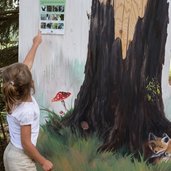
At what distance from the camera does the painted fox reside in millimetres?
3062

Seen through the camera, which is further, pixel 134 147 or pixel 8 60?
pixel 8 60

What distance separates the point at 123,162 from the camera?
320cm

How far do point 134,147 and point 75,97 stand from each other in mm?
600

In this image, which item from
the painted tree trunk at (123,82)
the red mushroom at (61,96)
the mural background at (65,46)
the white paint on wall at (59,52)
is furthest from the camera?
the red mushroom at (61,96)

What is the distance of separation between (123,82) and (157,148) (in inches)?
20.3

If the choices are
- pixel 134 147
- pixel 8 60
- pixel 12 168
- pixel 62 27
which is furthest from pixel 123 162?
pixel 8 60

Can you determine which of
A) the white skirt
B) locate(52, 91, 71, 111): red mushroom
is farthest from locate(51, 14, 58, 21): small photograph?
the white skirt

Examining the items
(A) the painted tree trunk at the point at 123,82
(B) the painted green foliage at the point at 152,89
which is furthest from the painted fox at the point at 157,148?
(B) the painted green foliage at the point at 152,89

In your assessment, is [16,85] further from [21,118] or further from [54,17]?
[54,17]

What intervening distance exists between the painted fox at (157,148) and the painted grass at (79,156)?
5cm

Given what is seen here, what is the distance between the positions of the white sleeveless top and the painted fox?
80 cm

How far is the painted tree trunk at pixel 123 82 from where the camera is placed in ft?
10.0

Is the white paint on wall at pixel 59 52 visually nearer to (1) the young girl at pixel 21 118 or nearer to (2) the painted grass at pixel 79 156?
(2) the painted grass at pixel 79 156

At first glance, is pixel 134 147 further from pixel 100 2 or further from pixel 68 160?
pixel 100 2
